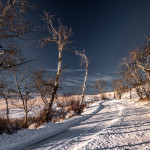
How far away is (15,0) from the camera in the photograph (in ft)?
14.0

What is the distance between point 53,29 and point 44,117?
8362mm

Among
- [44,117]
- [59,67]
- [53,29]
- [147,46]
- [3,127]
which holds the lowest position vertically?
[44,117]

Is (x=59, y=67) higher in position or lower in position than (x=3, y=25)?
lower

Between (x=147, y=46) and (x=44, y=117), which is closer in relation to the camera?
(x=44, y=117)

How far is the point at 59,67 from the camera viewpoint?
28.6ft

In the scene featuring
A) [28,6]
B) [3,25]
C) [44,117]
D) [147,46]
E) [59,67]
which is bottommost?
[44,117]

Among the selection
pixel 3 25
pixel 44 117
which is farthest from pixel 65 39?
pixel 44 117

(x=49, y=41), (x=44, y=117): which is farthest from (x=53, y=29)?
(x=44, y=117)

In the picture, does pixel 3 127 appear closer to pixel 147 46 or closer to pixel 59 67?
pixel 59 67

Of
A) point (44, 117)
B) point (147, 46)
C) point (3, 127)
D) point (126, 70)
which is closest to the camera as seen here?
point (3, 127)

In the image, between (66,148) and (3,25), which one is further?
(3,25)

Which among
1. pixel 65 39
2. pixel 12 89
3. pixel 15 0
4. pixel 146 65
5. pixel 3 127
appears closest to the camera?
pixel 15 0

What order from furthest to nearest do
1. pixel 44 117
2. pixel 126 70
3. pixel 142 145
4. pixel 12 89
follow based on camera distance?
pixel 126 70, pixel 44 117, pixel 12 89, pixel 142 145

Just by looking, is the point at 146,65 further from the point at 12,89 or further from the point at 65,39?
the point at 12,89
